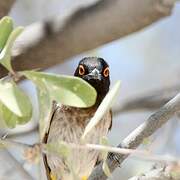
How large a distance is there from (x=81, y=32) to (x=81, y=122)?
1.28 feet

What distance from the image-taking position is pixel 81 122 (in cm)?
233

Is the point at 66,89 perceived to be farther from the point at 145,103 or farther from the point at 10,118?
the point at 145,103

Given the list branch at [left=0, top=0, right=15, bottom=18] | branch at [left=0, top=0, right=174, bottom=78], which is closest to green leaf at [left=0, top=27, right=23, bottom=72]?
branch at [left=0, top=0, right=174, bottom=78]

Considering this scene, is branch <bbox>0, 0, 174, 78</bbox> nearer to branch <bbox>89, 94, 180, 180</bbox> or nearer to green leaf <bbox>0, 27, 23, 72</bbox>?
branch <bbox>89, 94, 180, 180</bbox>

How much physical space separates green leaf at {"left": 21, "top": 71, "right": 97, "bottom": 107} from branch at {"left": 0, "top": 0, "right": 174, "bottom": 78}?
1.40 m

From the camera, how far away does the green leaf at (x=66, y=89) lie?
1.02 metres

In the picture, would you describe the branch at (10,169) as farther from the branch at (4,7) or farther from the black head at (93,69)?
the branch at (4,7)

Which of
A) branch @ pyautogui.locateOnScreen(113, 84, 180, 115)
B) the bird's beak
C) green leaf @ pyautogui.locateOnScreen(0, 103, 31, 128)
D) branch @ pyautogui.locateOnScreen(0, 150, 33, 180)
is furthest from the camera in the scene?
branch @ pyautogui.locateOnScreen(113, 84, 180, 115)

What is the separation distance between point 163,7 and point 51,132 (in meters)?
0.63

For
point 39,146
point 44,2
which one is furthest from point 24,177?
point 44,2

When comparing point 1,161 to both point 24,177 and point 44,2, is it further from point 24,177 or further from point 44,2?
point 44,2

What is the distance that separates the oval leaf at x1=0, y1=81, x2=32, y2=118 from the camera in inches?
38.8

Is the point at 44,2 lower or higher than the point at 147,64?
higher

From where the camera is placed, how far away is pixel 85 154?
2.39 m
